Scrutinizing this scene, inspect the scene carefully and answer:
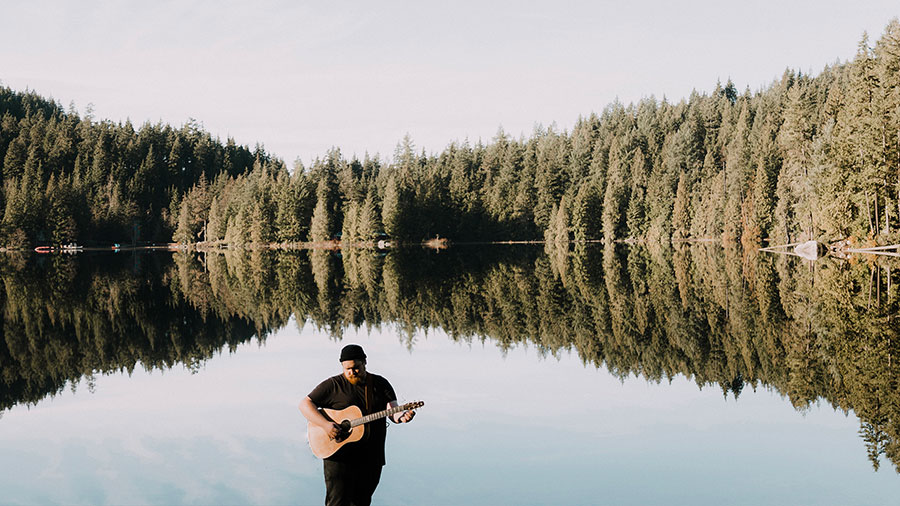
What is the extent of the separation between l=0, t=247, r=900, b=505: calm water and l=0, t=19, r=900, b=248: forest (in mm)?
30398

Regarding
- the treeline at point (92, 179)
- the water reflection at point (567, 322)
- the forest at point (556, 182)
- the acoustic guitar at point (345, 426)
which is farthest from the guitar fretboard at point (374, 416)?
the treeline at point (92, 179)

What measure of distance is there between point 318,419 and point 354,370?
0.48 m

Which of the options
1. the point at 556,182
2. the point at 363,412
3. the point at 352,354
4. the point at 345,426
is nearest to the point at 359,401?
the point at 363,412

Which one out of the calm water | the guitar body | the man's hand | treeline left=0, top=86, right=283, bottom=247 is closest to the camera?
the man's hand

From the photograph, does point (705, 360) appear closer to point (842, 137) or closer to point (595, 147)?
point (842, 137)

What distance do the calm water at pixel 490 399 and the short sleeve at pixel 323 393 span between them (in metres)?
2.28

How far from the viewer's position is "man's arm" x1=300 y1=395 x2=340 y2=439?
20.5 ft

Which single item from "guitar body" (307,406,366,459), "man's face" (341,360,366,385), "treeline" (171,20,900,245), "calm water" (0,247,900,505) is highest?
"treeline" (171,20,900,245)

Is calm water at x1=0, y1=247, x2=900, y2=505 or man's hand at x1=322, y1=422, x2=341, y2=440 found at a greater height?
man's hand at x1=322, y1=422, x2=341, y2=440

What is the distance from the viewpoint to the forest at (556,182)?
5297cm

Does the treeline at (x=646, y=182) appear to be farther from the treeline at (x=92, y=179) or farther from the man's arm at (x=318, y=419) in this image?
the man's arm at (x=318, y=419)

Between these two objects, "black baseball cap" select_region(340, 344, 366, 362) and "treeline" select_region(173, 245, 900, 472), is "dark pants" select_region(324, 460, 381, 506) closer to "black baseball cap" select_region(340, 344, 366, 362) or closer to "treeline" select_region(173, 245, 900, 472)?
"black baseball cap" select_region(340, 344, 366, 362)

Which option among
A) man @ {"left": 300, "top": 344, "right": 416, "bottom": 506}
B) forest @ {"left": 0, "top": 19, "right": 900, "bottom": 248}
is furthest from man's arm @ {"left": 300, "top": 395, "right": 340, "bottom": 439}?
forest @ {"left": 0, "top": 19, "right": 900, "bottom": 248}

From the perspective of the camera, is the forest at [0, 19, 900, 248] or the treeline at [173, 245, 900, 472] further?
the forest at [0, 19, 900, 248]
